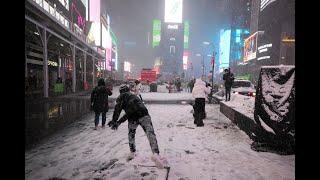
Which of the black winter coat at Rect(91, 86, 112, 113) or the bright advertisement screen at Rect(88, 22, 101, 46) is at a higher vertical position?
the bright advertisement screen at Rect(88, 22, 101, 46)

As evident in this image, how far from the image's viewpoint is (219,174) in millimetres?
5617

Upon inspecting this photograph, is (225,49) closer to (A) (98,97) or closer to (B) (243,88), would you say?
(B) (243,88)

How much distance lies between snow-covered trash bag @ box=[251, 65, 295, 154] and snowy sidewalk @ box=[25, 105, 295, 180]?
36 cm

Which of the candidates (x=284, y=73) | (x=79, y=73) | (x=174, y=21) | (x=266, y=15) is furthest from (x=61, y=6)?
(x=174, y=21)

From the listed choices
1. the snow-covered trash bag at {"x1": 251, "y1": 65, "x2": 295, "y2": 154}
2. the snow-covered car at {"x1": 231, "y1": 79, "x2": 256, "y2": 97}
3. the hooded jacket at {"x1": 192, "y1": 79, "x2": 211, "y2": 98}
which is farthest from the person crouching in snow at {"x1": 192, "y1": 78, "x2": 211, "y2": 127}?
the snow-covered car at {"x1": 231, "y1": 79, "x2": 256, "y2": 97}

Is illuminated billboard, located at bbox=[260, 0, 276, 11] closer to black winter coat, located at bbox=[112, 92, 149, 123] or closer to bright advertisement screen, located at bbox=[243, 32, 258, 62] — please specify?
bright advertisement screen, located at bbox=[243, 32, 258, 62]

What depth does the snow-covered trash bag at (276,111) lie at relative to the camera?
7016 mm

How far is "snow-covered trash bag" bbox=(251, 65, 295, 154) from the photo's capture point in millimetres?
7016

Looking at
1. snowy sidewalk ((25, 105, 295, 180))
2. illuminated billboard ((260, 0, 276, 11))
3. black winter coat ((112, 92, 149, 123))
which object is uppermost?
illuminated billboard ((260, 0, 276, 11))

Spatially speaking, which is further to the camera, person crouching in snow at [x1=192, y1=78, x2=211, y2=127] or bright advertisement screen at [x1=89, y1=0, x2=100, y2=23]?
bright advertisement screen at [x1=89, y1=0, x2=100, y2=23]

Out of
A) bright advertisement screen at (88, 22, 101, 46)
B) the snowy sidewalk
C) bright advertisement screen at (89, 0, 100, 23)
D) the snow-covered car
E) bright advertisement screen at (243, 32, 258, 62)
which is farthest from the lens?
bright advertisement screen at (243, 32, 258, 62)

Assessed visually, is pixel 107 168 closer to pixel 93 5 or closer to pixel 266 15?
pixel 93 5

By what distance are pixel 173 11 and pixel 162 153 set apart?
182m

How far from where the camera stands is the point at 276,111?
724cm
